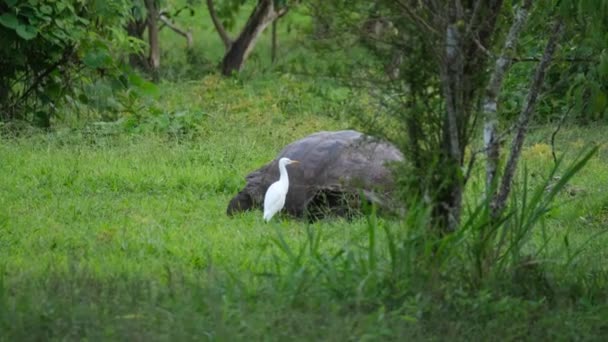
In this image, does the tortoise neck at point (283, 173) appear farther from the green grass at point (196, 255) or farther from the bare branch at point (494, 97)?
the bare branch at point (494, 97)

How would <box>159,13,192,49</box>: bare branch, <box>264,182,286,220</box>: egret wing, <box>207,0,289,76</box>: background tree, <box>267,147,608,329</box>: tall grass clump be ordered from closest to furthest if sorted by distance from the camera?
<box>267,147,608,329</box>: tall grass clump, <box>264,182,286,220</box>: egret wing, <box>207,0,289,76</box>: background tree, <box>159,13,192,49</box>: bare branch

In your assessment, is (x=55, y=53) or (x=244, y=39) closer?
(x=55, y=53)

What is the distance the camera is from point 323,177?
803 centimetres

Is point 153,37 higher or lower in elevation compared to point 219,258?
higher

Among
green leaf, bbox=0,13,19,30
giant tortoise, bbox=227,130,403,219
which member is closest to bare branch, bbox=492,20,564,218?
giant tortoise, bbox=227,130,403,219

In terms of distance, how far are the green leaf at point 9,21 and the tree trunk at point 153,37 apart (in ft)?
15.2

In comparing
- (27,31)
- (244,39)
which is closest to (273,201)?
(27,31)

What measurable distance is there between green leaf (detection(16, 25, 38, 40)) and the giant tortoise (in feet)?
10.3

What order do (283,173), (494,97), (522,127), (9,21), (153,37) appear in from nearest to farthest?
(494,97), (522,127), (283,173), (9,21), (153,37)

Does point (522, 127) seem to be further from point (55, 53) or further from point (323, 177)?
point (55, 53)

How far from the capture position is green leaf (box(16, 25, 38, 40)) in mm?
10281

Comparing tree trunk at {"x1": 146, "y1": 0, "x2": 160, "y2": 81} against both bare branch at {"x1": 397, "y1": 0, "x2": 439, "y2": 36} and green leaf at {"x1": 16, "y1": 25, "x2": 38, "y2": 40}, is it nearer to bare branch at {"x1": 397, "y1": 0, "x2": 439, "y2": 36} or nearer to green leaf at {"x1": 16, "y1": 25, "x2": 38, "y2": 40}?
green leaf at {"x1": 16, "y1": 25, "x2": 38, "y2": 40}

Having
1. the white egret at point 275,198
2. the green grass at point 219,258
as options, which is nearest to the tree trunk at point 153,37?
the green grass at point 219,258

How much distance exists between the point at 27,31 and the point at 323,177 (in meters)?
3.75
